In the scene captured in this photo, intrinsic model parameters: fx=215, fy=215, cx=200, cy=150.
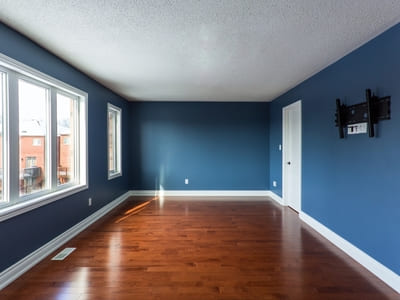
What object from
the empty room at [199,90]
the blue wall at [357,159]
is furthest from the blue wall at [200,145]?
the blue wall at [357,159]

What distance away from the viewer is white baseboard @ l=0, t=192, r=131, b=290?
77.5 inches

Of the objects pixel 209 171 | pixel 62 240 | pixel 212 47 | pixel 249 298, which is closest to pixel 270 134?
pixel 209 171

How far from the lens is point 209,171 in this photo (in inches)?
212

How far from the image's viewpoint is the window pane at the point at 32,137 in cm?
227

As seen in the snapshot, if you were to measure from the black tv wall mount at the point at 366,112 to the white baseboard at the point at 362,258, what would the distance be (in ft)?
4.19

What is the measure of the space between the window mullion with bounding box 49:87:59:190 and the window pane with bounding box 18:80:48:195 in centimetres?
5

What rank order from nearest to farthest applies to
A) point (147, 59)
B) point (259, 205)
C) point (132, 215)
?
point (147, 59) < point (132, 215) < point (259, 205)

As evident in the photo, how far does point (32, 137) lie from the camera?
2424mm

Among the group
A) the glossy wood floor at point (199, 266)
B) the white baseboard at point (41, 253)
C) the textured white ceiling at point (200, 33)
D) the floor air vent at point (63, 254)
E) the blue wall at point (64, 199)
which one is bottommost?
the glossy wood floor at point (199, 266)

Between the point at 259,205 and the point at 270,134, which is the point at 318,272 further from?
the point at 270,134

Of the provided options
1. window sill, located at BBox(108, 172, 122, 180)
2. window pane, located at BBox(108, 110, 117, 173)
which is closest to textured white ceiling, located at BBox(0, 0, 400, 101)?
window pane, located at BBox(108, 110, 117, 173)

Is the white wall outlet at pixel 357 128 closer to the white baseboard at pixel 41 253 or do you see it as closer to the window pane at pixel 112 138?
the white baseboard at pixel 41 253

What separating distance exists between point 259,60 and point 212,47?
72 cm

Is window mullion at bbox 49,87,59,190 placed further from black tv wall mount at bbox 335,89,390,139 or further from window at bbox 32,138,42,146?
black tv wall mount at bbox 335,89,390,139
